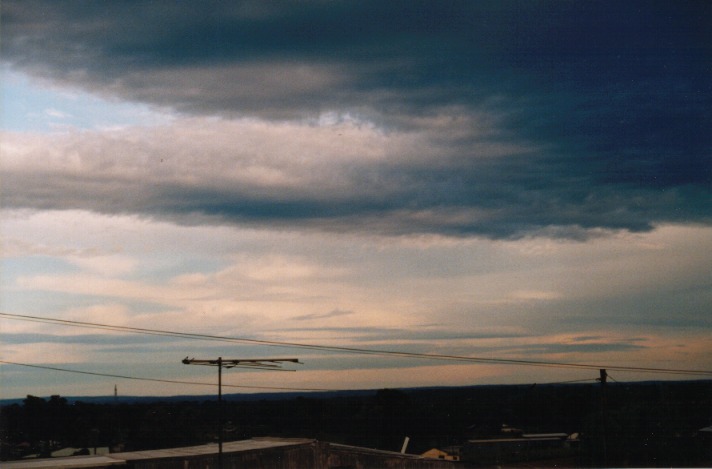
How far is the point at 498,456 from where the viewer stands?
42781 millimetres

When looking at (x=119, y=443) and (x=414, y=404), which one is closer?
(x=119, y=443)

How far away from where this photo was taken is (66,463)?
22969mm

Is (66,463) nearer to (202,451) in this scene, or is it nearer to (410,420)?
(202,451)

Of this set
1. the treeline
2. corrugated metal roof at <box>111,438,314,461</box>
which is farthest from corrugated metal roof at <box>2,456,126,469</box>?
the treeline

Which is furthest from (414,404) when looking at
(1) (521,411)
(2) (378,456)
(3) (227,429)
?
(2) (378,456)

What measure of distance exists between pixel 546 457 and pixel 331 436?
15.2 metres

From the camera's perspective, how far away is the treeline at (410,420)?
4112cm

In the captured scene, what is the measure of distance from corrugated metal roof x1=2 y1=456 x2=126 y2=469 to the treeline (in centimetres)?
1049

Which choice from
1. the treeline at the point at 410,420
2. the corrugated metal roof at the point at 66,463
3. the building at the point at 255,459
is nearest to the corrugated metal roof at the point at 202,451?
the building at the point at 255,459

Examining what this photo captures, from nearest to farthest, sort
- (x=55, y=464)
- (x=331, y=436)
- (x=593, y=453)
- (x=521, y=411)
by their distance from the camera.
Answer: (x=55, y=464) < (x=593, y=453) < (x=331, y=436) < (x=521, y=411)

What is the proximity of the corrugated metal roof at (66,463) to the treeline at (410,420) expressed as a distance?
34.4ft

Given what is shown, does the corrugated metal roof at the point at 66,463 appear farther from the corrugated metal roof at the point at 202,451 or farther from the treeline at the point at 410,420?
the treeline at the point at 410,420

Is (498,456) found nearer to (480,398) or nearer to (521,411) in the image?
(521,411)

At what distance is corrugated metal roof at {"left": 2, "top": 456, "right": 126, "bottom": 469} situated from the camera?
22359 millimetres
